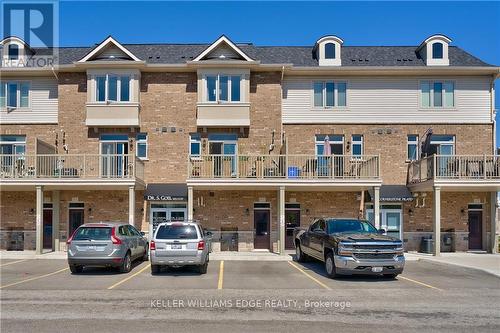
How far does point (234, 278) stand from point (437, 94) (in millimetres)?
15305

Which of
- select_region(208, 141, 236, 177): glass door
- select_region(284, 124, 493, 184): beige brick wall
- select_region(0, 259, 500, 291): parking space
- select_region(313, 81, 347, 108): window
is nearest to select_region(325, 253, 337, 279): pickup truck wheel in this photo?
select_region(0, 259, 500, 291): parking space

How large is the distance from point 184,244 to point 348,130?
1224 cm

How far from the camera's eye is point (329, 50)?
80.1 ft

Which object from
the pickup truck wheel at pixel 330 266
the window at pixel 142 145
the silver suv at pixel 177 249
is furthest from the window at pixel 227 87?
the pickup truck wheel at pixel 330 266

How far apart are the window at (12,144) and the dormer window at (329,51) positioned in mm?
15188

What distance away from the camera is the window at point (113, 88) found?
23.0m

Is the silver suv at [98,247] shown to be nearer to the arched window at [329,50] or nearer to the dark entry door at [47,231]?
the dark entry door at [47,231]

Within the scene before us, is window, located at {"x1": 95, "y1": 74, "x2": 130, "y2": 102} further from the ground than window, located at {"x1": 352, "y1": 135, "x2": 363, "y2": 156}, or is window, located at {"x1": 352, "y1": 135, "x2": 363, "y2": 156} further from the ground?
window, located at {"x1": 95, "y1": 74, "x2": 130, "y2": 102}

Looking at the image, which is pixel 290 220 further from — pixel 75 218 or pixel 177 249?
A: pixel 75 218

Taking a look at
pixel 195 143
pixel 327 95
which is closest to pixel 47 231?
pixel 195 143

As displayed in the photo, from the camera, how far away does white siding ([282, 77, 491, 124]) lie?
23734 millimetres

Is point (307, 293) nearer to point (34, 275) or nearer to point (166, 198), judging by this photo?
point (34, 275)

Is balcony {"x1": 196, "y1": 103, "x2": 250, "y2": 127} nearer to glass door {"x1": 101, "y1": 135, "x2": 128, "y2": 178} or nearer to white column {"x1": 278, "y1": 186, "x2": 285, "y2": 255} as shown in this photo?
glass door {"x1": 101, "y1": 135, "x2": 128, "y2": 178}

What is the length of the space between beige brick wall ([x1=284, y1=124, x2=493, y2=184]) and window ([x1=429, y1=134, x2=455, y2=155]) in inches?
8.1
